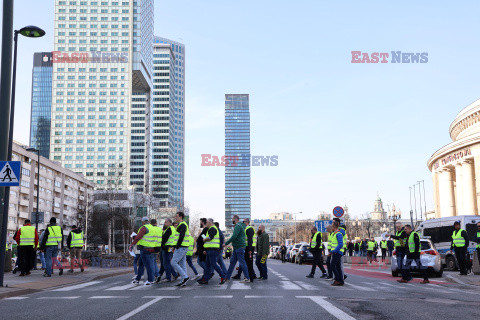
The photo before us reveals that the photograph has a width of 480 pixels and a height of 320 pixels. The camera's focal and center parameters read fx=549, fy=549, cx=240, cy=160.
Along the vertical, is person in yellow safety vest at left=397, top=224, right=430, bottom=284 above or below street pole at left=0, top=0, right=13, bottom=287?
below

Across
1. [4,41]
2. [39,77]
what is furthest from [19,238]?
[39,77]

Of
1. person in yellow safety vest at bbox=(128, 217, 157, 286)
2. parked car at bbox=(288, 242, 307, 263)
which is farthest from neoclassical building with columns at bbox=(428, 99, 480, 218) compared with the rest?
person in yellow safety vest at bbox=(128, 217, 157, 286)

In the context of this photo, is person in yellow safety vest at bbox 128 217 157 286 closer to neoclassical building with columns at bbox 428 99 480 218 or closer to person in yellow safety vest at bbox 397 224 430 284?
person in yellow safety vest at bbox 397 224 430 284

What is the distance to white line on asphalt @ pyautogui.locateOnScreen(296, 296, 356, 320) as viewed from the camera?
7.55 m

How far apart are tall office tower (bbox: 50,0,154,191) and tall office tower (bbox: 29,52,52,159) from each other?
4012cm

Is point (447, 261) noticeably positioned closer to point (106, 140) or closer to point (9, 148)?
point (9, 148)

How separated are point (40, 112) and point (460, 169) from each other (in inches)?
6189

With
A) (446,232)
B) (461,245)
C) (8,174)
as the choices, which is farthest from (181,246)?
(446,232)

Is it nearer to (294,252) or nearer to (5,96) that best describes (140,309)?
(5,96)

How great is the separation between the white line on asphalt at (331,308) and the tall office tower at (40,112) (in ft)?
628

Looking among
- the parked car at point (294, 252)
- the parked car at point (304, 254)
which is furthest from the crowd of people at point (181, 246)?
the parked car at point (294, 252)

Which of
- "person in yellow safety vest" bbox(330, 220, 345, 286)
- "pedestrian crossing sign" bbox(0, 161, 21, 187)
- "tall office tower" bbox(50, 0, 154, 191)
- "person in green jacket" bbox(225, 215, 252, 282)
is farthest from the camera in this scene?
"tall office tower" bbox(50, 0, 154, 191)

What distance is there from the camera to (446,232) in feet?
85.7

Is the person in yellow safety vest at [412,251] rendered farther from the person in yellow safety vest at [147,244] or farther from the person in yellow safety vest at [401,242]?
the person in yellow safety vest at [147,244]
